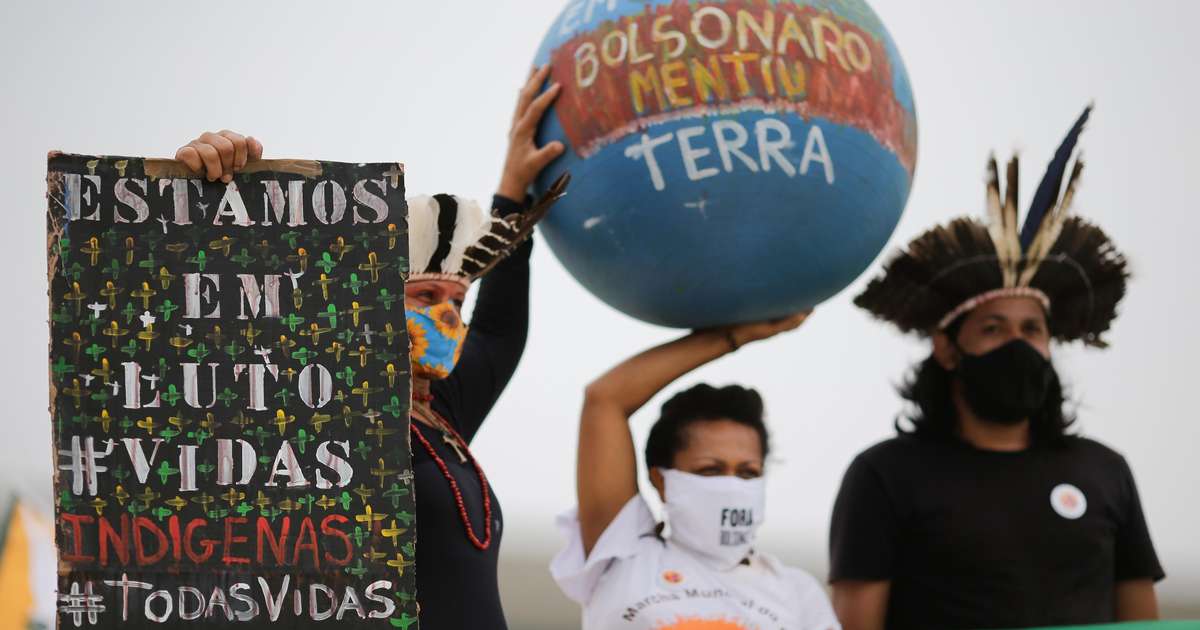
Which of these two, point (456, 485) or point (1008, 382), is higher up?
point (1008, 382)

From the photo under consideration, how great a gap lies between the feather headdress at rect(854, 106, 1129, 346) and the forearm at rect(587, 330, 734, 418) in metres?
0.87

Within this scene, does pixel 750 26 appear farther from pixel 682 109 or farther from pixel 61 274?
pixel 61 274

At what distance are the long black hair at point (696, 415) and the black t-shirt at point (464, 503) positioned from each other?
0.47m

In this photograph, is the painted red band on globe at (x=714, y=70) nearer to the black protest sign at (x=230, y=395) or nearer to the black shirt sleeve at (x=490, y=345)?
the black shirt sleeve at (x=490, y=345)

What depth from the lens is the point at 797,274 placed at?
3430 mm

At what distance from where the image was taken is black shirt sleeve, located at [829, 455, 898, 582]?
3.89 m

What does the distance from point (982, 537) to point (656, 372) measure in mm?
1039

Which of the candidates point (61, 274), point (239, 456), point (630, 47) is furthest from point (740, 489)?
point (61, 274)

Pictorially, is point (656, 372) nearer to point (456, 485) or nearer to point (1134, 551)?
point (456, 485)

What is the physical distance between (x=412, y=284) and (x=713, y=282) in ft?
2.47

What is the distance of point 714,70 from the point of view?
3271 millimetres

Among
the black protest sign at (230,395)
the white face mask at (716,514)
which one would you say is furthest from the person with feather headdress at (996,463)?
the black protest sign at (230,395)

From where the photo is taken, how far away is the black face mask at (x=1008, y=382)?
4039mm

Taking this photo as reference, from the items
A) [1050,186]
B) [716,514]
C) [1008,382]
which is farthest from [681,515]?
[1050,186]
